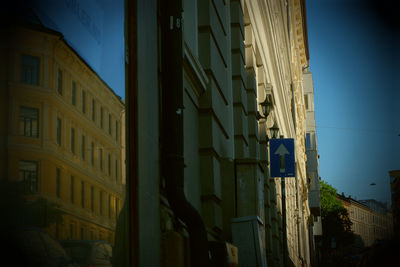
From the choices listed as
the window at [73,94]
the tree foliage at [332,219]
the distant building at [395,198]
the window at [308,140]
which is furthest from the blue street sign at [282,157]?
the tree foliage at [332,219]

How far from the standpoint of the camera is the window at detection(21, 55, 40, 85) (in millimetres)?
3146

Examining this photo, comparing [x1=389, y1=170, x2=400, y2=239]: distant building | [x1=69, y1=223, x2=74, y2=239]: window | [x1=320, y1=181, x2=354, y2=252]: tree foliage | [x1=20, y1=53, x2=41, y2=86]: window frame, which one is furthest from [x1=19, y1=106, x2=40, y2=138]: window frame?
[x1=320, y1=181, x2=354, y2=252]: tree foliage

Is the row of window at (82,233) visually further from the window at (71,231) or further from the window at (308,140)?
the window at (308,140)

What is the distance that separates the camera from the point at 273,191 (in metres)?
21.5

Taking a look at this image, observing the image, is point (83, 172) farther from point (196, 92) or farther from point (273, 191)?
point (273, 191)

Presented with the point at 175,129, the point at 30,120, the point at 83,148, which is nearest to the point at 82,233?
the point at 83,148

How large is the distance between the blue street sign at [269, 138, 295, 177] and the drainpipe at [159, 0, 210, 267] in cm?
1105

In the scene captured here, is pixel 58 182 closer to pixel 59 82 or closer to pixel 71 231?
pixel 71 231

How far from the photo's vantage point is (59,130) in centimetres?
351

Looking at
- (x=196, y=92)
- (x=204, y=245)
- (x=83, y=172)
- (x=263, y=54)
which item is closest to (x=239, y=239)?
(x=196, y=92)

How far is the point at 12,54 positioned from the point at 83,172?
1.09m

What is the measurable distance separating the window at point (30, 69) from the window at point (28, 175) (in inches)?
15.5

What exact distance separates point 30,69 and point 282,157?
→ 15.2 metres

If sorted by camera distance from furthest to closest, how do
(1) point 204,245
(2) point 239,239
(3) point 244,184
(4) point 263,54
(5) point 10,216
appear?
(4) point 263,54 < (3) point 244,184 < (2) point 239,239 < (1) point 204,245 < (5) point 10,216
